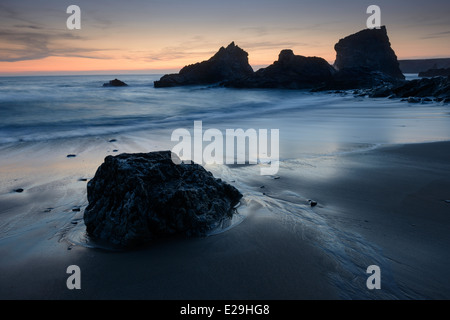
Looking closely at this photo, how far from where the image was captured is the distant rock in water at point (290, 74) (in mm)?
46719

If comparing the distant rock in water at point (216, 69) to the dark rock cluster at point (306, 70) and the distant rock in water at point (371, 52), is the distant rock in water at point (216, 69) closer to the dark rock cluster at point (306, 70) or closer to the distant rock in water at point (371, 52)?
the dark rock cluster at point (306, 70)

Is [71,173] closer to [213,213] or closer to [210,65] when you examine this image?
[213,213]

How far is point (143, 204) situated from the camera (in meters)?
2.51

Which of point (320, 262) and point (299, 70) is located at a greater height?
point (299, 70)

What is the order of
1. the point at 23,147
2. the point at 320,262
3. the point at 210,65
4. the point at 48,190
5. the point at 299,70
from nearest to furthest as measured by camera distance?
1. the point at 320,262
2. the point at 48,190
3. the point at 23,147
4. the point at 299,70
5. the point at 210,65

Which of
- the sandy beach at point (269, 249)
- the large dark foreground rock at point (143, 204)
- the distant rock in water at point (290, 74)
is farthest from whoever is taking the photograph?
the distant rock in water at point (290, 74)

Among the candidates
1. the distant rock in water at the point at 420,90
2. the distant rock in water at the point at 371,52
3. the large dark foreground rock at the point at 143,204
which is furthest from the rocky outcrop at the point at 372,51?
the large dark foreground rock at the point at 143,204

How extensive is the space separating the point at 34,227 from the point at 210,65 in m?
62.5

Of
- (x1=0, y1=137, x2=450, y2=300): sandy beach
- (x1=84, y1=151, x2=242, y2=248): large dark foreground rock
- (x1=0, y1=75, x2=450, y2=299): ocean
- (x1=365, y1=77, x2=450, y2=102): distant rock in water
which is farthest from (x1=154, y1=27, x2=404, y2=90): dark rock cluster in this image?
(x1=84, y1=151, x2=242, y2=248): large dark foreground rock

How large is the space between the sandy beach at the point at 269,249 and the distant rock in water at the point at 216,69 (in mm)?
54864
